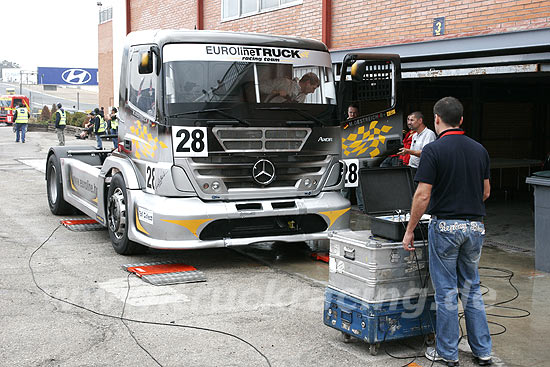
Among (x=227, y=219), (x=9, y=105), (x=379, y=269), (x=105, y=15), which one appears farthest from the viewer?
(x=9, y=105)

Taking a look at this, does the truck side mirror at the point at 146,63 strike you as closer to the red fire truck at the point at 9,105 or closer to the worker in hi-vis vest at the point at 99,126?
the worker in hi-vis vest at the point at 99,126

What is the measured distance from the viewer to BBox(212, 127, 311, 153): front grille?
7.62m

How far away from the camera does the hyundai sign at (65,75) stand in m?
72.1

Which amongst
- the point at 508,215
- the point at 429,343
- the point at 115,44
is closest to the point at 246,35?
the point at 429,343

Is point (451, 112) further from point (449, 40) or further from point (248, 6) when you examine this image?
point (248, 6)

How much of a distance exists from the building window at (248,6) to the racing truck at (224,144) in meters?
6.87

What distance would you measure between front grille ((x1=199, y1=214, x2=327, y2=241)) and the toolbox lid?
2.44m

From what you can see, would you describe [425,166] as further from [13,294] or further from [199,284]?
[13,294]

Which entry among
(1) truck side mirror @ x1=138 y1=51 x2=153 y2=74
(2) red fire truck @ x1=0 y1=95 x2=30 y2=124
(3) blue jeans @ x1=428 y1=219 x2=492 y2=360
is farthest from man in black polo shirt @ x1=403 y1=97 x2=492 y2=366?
(2) red fire truck @ x1=0 y1=95 x2=30 y2=124

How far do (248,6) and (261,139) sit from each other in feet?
30.8

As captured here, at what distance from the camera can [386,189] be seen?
5.75m

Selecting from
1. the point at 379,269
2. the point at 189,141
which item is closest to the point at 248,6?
the point at 189,141

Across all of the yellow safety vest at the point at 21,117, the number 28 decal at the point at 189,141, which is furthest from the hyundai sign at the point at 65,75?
the number 28 decal at the point at 189,141

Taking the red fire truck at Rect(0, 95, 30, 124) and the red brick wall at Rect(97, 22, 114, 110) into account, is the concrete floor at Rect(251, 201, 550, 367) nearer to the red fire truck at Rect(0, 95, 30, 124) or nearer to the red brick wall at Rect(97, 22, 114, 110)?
the red brick wall at Rect(97, 22, 114, 110)
